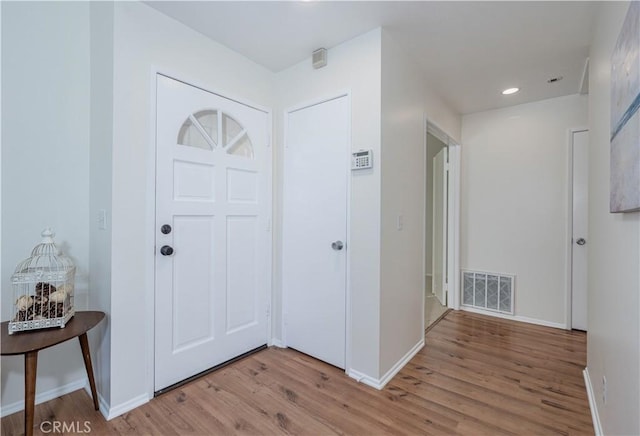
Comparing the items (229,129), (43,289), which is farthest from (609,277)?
(43,289)

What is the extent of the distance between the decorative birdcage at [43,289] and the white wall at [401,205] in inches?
73.4

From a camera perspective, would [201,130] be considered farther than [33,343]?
Yes

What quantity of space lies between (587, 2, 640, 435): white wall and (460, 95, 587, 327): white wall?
130 centimetres

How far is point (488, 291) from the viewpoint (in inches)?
135

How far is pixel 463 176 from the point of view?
361 centimetres

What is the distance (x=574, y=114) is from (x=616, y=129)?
2.40m

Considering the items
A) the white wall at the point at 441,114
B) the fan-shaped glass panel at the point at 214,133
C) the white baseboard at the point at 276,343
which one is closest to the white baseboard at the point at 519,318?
the white wall at the point at 441,114

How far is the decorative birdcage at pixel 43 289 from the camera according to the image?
1513 millimetres

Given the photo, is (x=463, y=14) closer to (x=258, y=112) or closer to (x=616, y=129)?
(x=616, y=129)

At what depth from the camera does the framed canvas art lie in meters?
0.92

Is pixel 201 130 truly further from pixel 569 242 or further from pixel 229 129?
pixel 569 242

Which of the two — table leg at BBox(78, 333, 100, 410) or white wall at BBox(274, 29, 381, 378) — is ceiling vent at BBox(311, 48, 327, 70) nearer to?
white wall at BBox(274, 29, 381, 378)

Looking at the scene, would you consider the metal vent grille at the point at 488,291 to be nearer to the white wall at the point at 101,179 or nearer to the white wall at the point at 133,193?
the white wall at the point at 133,193

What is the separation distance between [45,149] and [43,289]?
84cm
